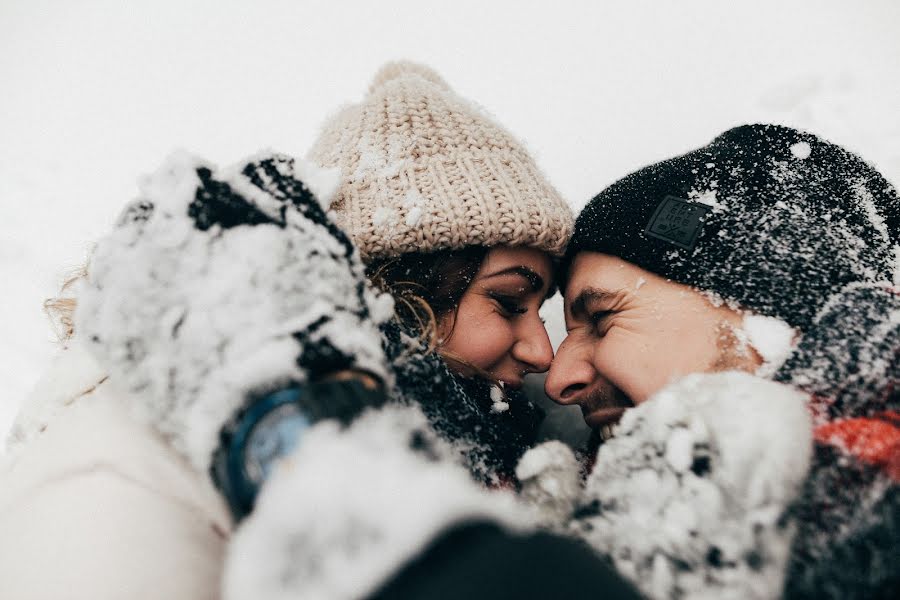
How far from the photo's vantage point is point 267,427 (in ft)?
1.72

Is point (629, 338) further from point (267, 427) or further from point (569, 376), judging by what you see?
point (267, 427)

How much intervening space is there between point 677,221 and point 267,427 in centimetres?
90

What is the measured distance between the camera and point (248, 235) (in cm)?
67

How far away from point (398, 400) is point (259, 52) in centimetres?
204

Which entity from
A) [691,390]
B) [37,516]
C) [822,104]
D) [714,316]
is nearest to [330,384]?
[37,516]

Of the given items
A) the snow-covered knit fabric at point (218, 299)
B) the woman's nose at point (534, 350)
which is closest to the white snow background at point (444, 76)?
the woman's nose at point (534, 350)

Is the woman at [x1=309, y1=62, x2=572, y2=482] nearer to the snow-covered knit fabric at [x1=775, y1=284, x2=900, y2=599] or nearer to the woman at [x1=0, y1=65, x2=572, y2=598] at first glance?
the woman at [x1=0, y1=65, x2=572, y2=598]

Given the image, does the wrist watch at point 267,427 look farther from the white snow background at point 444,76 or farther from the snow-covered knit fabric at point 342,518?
the white snow background at point 444,76

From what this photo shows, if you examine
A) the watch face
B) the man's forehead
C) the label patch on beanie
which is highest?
the label patch on beanie

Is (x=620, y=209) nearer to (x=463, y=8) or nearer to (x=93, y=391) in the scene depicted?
→ (x=93, y=391)

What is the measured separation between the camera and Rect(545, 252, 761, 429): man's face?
0.93 m

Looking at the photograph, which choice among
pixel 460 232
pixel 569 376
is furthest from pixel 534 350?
pixel 460 232

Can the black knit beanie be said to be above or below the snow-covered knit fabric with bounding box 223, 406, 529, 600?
above

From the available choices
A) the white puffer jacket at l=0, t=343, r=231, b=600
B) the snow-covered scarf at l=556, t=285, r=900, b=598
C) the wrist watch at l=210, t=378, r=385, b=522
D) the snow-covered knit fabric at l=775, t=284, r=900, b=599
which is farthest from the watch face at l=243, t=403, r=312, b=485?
the snow-covered knit fabric at l=775, t=284, r=900, b=599
